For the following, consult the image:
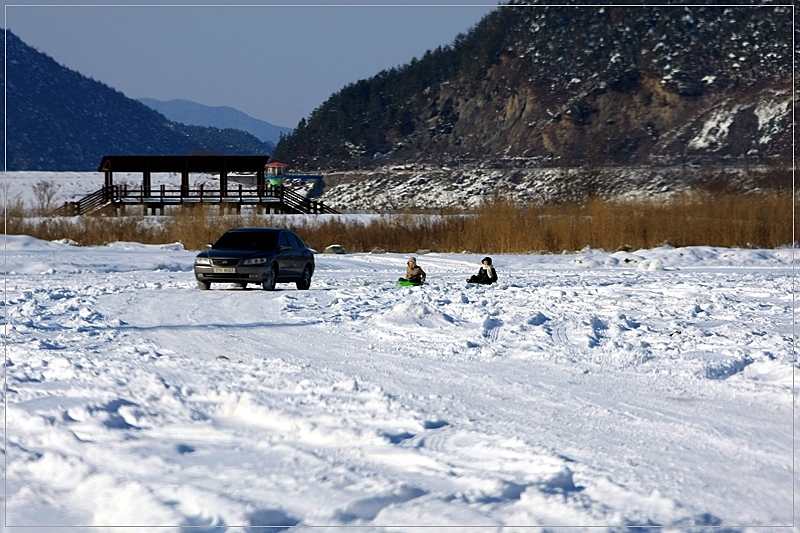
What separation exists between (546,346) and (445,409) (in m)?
3.60

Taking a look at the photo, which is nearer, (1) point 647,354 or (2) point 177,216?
(1) point 647,354

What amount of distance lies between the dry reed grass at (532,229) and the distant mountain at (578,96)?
69544mm

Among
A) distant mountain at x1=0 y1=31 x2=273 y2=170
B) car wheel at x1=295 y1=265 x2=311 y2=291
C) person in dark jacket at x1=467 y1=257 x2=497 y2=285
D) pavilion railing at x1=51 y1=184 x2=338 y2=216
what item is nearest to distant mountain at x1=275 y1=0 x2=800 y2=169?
distant mountain at x1=0 y1=31 x2=273 y2=170

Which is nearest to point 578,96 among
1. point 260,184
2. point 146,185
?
point 260,184

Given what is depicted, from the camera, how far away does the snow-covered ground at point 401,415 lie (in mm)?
5230

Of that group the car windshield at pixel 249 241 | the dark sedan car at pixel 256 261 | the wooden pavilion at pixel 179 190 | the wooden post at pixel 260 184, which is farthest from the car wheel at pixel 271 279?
the wooden post at pixel 260 184

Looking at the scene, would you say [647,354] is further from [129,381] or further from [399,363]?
[129,381]

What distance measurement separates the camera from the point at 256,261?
778 inches

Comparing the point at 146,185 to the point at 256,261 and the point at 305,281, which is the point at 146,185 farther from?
the point at 256,261

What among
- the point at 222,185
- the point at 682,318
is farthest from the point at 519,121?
the point at 682,318

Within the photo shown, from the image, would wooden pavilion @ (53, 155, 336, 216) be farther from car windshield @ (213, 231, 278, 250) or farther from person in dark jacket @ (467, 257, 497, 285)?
person in dark jacket @ (467, 257, 497, 285)

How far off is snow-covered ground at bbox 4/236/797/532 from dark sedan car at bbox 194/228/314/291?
3.79 metres

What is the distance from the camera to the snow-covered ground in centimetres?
523

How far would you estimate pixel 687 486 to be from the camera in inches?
218
